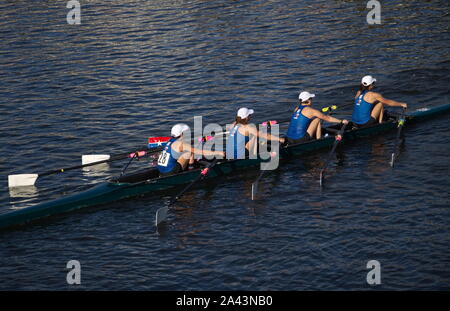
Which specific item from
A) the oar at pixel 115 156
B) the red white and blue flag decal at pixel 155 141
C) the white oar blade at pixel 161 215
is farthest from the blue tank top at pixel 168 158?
the red white and blue flag decal at pixel 155 141

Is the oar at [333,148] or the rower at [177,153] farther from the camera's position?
the oar at [333,148]

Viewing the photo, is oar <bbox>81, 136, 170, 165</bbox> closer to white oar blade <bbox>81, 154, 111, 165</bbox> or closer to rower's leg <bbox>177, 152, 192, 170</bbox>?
white oar blade <bbox>81, 154, 111, 165</bbox>

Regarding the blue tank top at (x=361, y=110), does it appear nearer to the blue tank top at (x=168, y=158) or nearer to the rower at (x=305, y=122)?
the rower at (x=305, y=122)

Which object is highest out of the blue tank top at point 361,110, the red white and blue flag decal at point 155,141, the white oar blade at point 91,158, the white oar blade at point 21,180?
the blue tank top at point 361,110

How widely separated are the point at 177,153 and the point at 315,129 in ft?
17.8

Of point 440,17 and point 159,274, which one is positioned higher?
point 440,17

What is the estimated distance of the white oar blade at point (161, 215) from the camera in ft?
64.5

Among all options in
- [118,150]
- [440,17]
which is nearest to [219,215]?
[118,150]

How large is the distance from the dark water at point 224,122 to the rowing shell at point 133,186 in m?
0.32

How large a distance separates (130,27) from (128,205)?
23.4 metres

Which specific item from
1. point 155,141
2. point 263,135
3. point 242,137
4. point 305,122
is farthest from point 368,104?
point 155,141

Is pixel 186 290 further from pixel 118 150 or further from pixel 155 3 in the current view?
pixel 155 3
